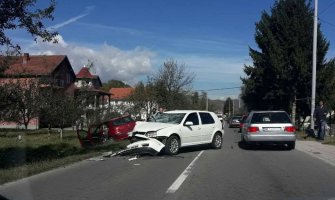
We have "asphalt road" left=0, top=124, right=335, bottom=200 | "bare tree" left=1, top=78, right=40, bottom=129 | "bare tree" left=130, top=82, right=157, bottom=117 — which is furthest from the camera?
"bare tree" left=130, top=82, right=157, bottom=117

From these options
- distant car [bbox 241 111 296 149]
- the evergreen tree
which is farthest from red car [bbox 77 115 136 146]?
the evergreen tree

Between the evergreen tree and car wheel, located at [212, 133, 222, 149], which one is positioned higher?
the evergreen tree

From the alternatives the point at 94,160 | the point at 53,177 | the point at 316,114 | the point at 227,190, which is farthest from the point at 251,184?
the point at 316,114

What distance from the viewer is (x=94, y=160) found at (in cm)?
1662

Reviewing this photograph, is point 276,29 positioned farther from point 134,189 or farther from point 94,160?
point 134,189

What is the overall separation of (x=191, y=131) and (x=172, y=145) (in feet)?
5.20

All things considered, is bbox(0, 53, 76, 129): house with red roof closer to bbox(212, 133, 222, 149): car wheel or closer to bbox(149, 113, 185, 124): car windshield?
bbox(149, 113, 185, 124): car windshield

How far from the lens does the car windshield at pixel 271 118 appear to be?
2088 cm

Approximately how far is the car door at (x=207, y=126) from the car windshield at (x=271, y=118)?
5.56ft

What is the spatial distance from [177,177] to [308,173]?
11.1 ft

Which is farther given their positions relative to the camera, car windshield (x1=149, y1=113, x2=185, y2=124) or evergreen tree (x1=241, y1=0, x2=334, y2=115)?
evergreen tree (x1=241, y1=0, x2=334, y2=115)

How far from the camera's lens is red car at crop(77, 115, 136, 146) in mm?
23266

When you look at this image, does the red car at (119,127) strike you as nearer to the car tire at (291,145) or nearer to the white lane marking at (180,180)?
the car tire at (291,145)

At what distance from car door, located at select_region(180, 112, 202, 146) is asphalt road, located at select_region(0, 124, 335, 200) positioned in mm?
2212
